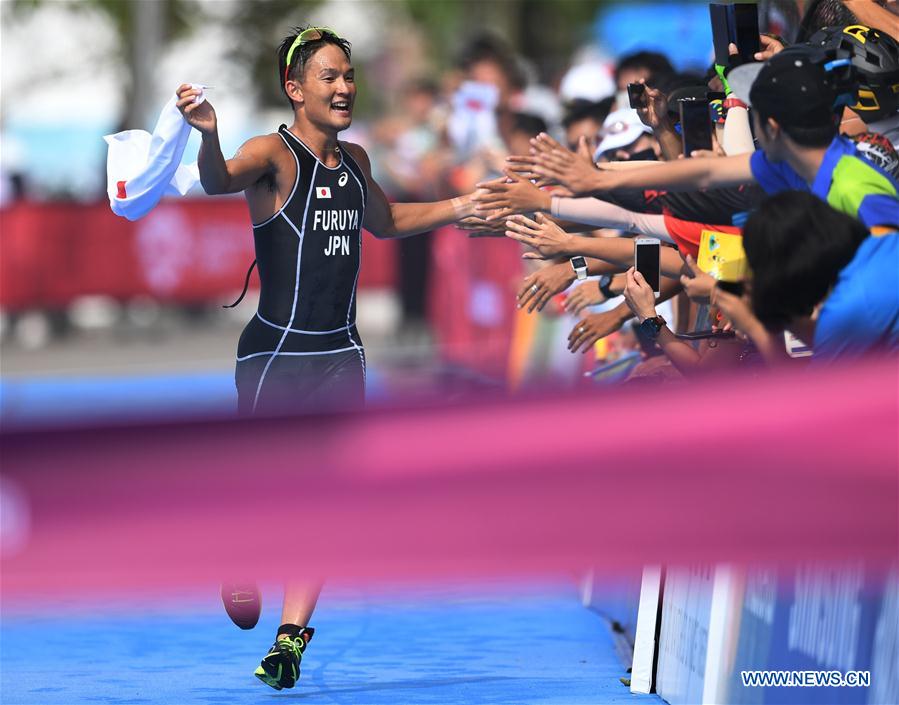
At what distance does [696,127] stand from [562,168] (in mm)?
936

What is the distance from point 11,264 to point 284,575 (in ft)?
60.4

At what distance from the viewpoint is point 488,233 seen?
693 centimetres

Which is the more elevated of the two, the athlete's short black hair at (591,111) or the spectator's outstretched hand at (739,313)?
the athlete's short black hair at (591,111)

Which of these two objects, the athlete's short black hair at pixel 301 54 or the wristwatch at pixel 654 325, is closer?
the wristwatch at pixel 654 325

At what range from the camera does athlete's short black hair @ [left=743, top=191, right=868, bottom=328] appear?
4.57 metres

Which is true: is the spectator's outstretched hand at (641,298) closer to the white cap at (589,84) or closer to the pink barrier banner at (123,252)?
the white cap at (589,84)

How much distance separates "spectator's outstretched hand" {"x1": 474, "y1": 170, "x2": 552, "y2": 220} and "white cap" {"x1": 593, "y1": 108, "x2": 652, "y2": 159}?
1.68 meters

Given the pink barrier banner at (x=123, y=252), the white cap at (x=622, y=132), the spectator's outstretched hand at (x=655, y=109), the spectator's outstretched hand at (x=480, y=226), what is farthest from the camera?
the pink barrier banner at (x=123, y=252)

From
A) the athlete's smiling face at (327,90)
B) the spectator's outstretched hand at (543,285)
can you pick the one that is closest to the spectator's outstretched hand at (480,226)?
the spectator's outstretched hand at (543,285)

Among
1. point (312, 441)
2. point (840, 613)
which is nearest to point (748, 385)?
point (312, 441)

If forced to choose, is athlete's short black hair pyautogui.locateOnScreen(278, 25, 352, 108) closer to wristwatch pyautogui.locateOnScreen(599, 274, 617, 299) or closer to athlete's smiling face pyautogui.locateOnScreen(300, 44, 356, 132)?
athlete's smiling face pyautogui.locateOnScreen(300, 44, 356, 132)

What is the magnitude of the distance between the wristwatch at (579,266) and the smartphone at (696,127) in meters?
0.74

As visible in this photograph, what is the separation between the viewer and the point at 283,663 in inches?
245

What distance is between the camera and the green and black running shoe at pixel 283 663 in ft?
20.5
